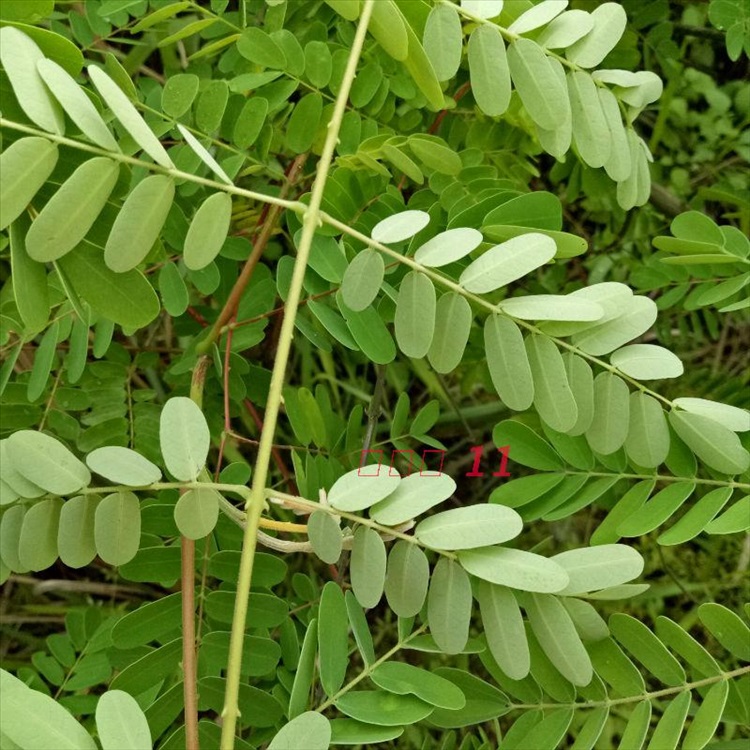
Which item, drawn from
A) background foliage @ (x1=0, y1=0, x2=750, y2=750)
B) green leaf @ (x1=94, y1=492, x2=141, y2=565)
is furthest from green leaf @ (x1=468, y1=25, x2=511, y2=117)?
green leaf @ (x1=94, y1=492, x2=141, y2=565)

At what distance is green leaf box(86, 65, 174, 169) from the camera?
545mm

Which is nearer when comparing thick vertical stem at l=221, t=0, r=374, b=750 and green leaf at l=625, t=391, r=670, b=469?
thick vertical stem at l=221, t=0, r=374, b=750

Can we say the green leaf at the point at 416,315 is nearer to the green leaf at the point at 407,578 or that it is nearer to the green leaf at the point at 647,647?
the green leaf at the point at 407,578

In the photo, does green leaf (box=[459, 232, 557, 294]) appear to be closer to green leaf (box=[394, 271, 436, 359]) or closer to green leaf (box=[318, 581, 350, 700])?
green leaf (box=[394, 271, 436, 359])

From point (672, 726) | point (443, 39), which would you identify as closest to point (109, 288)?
point (443, 39)

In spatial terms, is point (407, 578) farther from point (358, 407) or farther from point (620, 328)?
point (358, 407)

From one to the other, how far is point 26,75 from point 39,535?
35 centimetres

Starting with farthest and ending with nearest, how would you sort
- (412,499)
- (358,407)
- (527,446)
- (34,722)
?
(358,407)
(527,446)
(412,499)
(34,722)

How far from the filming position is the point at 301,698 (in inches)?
26.3

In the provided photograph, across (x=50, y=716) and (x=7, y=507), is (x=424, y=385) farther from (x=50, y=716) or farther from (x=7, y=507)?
(x=50, y=716)

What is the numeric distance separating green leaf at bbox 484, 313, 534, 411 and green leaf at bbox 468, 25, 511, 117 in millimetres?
214

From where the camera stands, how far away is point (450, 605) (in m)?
0.65

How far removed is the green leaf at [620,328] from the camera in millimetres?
689

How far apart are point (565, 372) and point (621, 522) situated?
202 mm
